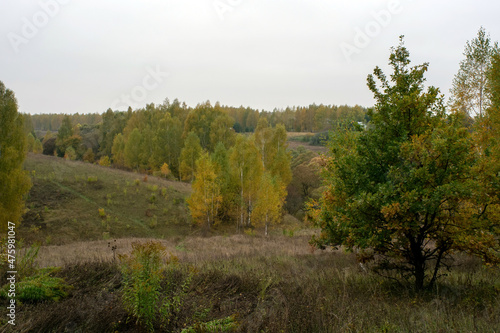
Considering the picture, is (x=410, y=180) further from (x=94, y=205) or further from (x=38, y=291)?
(x=94, y=205)

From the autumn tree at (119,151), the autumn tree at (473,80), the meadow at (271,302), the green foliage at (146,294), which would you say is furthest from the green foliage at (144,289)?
the autumn tree at (119,151)

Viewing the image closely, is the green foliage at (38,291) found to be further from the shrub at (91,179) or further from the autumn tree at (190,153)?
the autumn tree at (190,153)

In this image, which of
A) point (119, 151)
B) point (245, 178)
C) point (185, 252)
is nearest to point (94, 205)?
point (245, 178)

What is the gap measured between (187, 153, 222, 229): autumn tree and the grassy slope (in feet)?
6.98

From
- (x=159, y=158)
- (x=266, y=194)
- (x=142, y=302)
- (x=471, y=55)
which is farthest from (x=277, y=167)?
(x=142, y=302)

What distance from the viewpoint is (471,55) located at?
55.0ft

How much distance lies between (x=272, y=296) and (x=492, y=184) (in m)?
4.77

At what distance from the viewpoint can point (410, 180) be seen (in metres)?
5.87

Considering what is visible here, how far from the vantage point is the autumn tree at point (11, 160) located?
18312 mm

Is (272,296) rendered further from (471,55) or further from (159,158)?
(159,158)

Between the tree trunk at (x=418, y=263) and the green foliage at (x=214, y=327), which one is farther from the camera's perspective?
the tree trunk at (x=418, y=263)

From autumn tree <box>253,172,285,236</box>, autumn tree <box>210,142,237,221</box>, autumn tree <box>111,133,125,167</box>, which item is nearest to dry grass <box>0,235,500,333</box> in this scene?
autumn tree <box>253,172,285,236</box>

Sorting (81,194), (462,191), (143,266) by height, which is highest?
(462,191)

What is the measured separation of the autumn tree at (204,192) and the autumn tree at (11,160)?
12.2 metres
